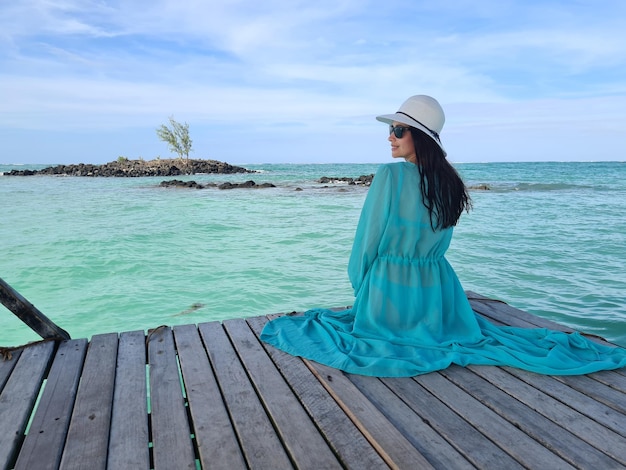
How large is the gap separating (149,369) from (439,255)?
194 cm

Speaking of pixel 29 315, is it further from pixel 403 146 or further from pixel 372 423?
pixel 403 146

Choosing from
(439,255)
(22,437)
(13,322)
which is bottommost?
(13,322)

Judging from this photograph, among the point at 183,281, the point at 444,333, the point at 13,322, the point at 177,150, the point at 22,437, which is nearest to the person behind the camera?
the point at 22,437

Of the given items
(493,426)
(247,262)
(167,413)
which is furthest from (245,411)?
(247,262)

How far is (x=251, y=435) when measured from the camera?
2.20 m

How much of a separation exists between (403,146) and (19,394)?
2.55 metres

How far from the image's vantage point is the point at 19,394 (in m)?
2.63

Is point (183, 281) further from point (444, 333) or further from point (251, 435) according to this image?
point (251, 435)

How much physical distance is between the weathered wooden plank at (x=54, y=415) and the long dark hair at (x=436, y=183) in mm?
2254

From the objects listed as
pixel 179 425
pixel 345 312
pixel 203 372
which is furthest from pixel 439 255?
pixel 179 425

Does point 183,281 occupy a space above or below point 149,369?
below

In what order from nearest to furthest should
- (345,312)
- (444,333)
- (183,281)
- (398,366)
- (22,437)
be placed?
(22,437) < (398,366) < (444,333) < (345,312) < (183,281)

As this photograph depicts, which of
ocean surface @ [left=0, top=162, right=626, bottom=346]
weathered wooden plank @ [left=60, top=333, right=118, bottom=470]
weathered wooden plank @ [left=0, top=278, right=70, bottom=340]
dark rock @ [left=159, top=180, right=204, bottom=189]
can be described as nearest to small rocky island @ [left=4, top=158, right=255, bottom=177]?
dark rock @ [left=159, top=180, right=204, bottom=189]

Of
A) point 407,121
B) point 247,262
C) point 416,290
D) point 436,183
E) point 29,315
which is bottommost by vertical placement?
point 247,262
